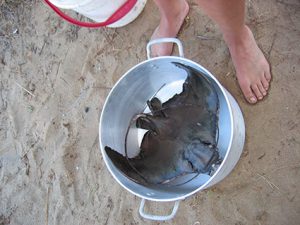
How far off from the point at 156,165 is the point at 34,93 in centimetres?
61

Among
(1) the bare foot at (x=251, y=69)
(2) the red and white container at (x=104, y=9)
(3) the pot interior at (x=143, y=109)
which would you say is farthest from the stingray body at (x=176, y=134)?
(2) the red and white container at (x=104, y=9)

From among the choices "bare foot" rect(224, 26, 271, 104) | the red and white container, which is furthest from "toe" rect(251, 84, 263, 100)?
the red and white container

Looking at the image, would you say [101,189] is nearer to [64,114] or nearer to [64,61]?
[64,114]

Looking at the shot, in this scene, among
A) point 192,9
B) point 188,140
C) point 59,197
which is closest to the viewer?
point 188,140

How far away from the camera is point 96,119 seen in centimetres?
164

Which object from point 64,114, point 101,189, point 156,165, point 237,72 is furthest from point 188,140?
point 64,114

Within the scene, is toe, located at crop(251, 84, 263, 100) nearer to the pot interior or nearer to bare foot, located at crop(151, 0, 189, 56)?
the pot interior

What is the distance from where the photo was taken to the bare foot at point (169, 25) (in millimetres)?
1477

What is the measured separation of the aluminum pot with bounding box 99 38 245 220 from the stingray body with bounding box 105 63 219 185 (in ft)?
0.12

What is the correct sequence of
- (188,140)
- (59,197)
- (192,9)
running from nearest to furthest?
(188,140) → (192,9) → (59,197)

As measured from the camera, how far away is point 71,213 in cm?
163

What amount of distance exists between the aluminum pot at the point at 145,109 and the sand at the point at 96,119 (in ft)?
0.35

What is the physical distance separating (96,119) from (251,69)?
55 centimetres

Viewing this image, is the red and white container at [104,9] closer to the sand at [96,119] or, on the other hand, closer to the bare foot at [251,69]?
the sand at [96,119]
